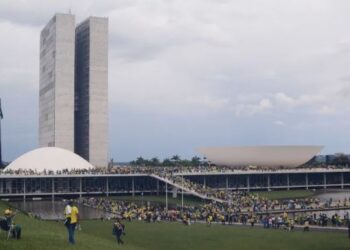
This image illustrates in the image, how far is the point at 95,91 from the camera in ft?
295

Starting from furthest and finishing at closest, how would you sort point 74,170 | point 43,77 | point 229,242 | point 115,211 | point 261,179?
point 43,77 < point 261,179 < point 74,170 < point 115,211 < point 229,242

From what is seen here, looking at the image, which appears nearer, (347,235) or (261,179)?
(347,235)

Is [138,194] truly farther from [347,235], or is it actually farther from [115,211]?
[347,235]

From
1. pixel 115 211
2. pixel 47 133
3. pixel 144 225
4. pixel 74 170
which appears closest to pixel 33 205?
pixel 74 170

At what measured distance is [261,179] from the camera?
238 ft

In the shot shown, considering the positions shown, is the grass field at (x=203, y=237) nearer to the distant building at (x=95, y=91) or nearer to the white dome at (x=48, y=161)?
the white dome at (x=48, y=161)

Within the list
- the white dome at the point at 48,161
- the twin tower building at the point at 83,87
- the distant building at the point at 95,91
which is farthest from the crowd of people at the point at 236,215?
the twin tower building at the point at 83,87

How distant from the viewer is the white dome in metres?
67.4

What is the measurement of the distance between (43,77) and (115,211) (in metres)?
60.2

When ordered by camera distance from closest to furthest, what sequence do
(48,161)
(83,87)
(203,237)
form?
1. (203,237)
2. (48,161)
3. (83,87)

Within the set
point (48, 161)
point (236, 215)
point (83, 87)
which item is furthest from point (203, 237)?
point (83, 87)

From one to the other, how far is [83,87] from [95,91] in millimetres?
3769

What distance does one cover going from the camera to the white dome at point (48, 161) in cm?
6744

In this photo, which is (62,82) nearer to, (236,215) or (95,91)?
(95,91)
